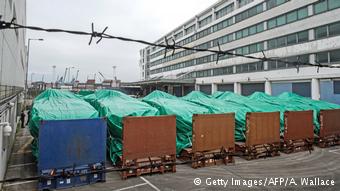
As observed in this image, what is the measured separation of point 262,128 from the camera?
12.1 meters

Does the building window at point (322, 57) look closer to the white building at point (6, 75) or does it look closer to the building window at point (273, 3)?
the building window at point (273, 3)

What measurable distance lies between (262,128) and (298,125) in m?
2.96

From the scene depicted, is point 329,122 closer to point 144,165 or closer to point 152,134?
point 152,134

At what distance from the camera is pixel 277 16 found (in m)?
30.9

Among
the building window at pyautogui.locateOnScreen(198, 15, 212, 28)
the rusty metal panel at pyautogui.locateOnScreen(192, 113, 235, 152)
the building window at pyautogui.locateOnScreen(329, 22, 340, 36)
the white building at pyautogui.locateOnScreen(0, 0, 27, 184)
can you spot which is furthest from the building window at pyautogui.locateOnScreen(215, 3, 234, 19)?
the white building at pyautogui.locateOnScreen(0, 0, 27, 184)

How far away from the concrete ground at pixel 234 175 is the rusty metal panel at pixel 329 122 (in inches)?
109

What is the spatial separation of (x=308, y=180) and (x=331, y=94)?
19.1 metres

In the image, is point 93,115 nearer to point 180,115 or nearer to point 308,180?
point 180,115

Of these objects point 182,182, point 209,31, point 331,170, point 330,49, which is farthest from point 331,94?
point 209,31

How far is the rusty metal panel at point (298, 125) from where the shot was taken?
1323 centimetres

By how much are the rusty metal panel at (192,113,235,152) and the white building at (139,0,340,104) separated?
5.70 meters

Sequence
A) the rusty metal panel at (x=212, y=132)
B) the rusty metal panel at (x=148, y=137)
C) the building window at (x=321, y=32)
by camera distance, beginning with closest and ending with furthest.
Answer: the rusty metal panel at (x=148, y=137) < the rusty metal panel at (x=212, y=132) < the building window at (x=321, y=32)

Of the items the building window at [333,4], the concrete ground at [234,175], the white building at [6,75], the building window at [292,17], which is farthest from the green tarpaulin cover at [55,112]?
the building window at [292,17]

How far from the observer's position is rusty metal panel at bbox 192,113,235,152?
10.4 metres
